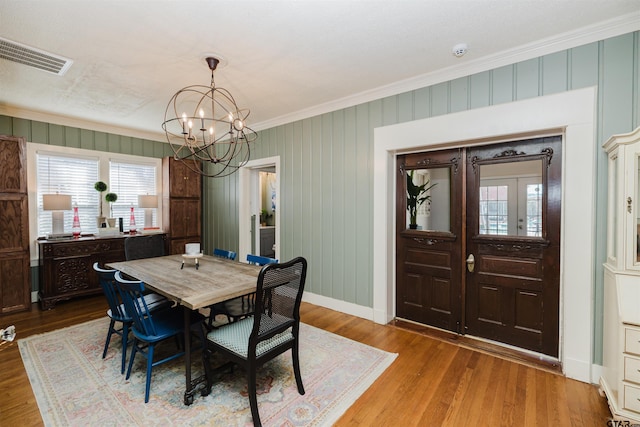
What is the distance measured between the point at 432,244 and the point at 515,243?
773 millimetres

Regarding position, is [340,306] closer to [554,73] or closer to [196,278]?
[196,278]

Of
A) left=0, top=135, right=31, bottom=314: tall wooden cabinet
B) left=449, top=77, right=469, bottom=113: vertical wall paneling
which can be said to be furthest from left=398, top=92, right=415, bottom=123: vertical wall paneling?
left=0, top=135, right=31, bottom=314: tall wooden cabinet

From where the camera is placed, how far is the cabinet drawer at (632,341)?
1698 millimetres

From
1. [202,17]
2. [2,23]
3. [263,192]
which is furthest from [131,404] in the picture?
[263,192]

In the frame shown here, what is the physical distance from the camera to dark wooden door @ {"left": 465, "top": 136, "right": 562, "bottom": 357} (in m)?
2.52

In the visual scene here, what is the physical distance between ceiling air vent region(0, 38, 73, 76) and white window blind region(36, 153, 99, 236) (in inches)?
82.0

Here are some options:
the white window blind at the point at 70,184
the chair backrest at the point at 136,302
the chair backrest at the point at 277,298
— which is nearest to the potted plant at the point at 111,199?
the white window blind at the point at 70,184

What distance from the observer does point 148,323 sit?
7.15 feet

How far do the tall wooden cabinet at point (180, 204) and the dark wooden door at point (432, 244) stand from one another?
3.89 metres

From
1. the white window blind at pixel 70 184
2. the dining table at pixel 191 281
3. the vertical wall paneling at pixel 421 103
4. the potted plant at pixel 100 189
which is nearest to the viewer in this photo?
the dining table at pixel 191 281

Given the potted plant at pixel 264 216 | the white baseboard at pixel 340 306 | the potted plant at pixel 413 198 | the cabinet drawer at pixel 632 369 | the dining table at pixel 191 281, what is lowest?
the white baseboard at pixel 340 306

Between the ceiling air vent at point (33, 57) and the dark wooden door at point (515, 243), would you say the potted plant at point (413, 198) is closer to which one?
the dark wooden door at point (515, 243)

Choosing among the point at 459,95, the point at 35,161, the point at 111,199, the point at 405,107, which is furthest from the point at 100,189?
the point at 459,95

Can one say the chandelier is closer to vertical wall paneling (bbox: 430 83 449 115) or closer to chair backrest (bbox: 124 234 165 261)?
chair backrest (bbox: 124 234 165 261)
